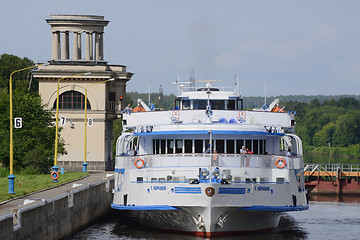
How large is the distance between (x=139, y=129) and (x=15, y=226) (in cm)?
1419

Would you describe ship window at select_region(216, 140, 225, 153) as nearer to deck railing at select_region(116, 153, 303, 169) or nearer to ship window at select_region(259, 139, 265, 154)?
deck railing at select_region(116, 153, 303, 169)

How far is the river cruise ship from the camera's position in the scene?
128ft

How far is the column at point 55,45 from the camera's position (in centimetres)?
8188

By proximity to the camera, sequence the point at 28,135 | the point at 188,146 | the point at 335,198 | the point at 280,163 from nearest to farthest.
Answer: the point at 280,163
the point at 188,146
the point at 28,135
the point at 335,198

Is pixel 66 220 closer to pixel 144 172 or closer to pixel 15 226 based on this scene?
pixel 144 172

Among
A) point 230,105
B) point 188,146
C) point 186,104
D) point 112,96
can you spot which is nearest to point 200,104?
point 186,104

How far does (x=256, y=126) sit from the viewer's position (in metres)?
42.2

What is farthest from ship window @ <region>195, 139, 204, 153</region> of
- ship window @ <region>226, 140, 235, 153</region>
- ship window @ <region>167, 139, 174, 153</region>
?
ship window @ <region>167, 139, 174, 153</region>

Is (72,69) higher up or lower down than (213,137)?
higher up

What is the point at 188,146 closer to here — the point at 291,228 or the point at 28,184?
the point at 291,228

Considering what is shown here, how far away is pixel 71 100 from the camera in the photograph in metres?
78.4

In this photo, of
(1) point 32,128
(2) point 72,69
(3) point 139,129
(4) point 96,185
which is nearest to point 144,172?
(3) point 139,129

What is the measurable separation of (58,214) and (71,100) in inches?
1590

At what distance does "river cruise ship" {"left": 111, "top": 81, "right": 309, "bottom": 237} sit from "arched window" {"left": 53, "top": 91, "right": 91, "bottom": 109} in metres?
33.5
